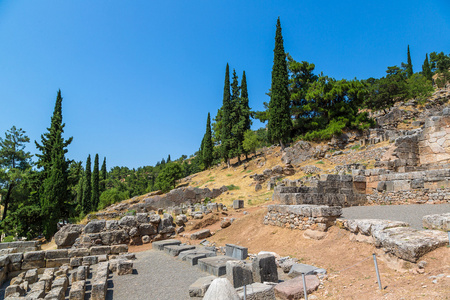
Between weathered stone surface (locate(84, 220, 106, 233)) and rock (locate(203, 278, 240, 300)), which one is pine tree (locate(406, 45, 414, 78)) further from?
rock (locate(203, 278, 240, 300))

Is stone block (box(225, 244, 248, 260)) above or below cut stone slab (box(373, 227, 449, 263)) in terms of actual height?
below

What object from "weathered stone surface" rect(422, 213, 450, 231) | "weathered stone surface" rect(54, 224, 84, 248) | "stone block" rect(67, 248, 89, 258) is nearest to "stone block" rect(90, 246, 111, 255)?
"stone block" rect(67, 248, 89, 258)

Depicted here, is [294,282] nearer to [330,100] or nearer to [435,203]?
[435,203]

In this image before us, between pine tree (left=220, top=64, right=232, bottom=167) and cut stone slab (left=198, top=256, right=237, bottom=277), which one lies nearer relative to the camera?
cut stone slab (left=198, top=256, right=237, bottom=277)

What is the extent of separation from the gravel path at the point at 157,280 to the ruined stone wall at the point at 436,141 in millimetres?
14839

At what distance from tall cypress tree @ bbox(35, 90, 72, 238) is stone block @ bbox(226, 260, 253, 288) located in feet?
71.9

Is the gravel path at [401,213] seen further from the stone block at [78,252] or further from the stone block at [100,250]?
the stone block at [78,252]

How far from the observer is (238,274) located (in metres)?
6.41

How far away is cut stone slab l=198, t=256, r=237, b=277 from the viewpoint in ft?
24.6

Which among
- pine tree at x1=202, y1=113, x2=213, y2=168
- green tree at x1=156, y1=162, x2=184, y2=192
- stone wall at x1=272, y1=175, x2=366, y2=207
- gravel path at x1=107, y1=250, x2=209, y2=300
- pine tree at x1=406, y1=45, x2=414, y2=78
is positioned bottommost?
gravel path at x1=107, y1=250, x2=209, y2=300

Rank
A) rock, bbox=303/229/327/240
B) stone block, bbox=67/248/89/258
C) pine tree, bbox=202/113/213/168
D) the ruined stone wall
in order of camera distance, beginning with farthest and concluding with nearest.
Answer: pine tree, bbox=202/113/213/168, the ruined stone wall, stone block, bbox=67/248/89/258, rock, bbox=303/229/327/240

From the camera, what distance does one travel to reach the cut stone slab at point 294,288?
5332mm

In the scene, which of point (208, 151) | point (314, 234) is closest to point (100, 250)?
point (314, 234)

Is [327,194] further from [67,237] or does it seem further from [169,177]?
[169,177]
